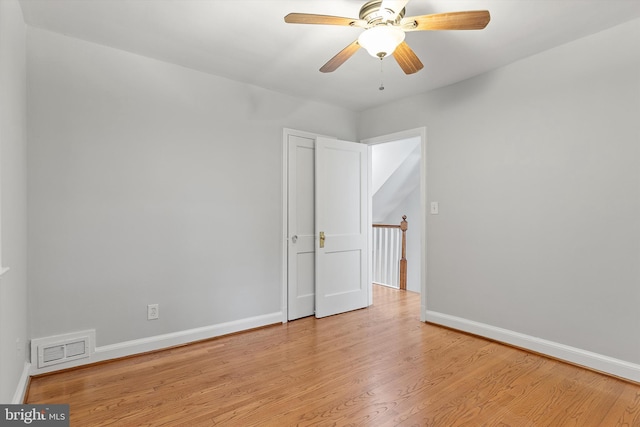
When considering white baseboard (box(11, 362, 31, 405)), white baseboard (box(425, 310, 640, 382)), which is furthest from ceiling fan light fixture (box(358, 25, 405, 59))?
white baseboard (box(11, 362, 31, 405))

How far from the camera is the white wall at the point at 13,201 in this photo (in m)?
1.63

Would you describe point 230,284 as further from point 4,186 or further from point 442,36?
point 442,36

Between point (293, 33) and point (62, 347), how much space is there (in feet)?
9.12

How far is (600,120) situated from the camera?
2.41 meters

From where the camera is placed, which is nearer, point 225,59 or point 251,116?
point 225,59

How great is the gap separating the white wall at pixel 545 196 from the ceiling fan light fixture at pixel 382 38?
1625mm

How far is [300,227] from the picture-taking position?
371cm

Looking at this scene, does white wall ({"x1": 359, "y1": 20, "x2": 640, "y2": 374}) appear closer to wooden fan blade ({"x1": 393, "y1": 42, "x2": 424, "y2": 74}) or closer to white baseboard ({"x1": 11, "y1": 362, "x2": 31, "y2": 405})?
wooden fan blade ({"x1": 393, "y1": 42, "x2": 424, "y2": 74})

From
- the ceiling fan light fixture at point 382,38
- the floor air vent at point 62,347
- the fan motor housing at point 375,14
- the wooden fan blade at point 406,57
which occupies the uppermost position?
the fan motor housing at point 375,14

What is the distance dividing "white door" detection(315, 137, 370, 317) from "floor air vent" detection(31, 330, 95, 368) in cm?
209

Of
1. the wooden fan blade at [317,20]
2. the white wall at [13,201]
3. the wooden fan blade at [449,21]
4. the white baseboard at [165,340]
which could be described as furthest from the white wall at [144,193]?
the wooden fan blade at [449,21]

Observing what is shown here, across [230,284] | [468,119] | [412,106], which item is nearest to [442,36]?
[468,119]

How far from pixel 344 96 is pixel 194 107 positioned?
1596 millimetres

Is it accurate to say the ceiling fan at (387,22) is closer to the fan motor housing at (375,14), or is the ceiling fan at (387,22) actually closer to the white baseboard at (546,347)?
the fan motor housing at (375,14)
